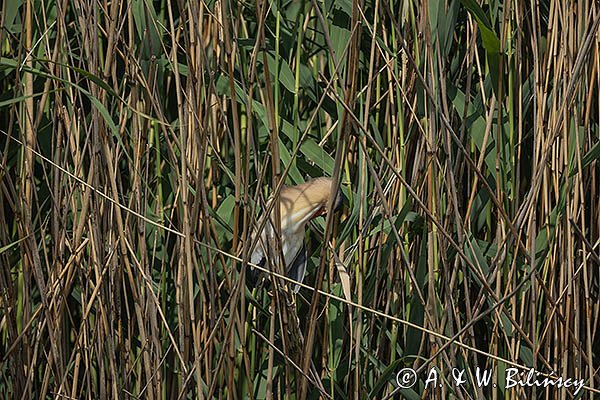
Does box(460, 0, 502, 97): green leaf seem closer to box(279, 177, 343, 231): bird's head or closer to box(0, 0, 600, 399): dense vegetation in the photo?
box(0, 0, 600, 399): dense vegetation

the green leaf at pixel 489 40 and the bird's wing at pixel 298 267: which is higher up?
the green leaf at pixel 489 40

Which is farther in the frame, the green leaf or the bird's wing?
the bird's wing

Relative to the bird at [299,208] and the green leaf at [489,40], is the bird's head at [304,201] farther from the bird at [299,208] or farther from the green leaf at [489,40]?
the green leaf at [489,40]

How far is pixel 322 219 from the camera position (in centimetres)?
106

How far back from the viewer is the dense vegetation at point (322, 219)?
0.92 m

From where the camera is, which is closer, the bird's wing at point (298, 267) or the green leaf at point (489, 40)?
the green leaf at point (489, 40)

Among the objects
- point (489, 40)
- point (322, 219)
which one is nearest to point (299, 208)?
point (322, 219)

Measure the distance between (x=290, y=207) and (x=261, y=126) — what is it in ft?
0.64

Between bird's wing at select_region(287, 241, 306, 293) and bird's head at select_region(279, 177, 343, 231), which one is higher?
bird's head at select_region(279, 177, 343, 231)

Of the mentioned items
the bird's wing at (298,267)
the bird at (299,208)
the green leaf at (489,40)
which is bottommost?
the bird's wing at (298,267)

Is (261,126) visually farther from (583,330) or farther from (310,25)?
(583,330)

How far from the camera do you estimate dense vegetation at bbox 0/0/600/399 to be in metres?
0.92

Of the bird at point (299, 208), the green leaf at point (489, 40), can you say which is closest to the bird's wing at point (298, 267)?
the bird at point (299, 208)

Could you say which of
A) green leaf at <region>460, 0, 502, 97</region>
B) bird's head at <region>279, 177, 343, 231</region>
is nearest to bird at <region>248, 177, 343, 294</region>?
bird's head at <region>279, 177, 343, 231</region>
